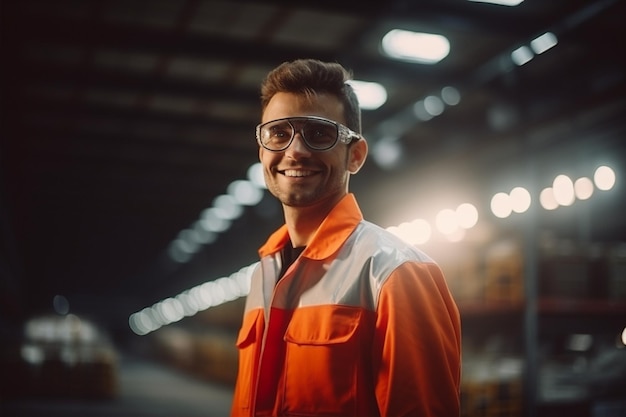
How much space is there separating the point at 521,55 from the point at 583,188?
290 centimetres

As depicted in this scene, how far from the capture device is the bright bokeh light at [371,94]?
11795mm

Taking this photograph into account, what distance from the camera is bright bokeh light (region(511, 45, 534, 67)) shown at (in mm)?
5383

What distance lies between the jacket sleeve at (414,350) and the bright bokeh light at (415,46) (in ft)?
28.2

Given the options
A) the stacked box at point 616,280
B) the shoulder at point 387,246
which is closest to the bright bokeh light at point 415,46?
the stacked box at point 616,280

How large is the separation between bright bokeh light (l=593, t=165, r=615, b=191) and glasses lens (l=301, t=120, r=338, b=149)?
5.84m

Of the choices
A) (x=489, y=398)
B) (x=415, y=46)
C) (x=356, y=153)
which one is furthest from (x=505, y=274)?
(x=415, y=46)

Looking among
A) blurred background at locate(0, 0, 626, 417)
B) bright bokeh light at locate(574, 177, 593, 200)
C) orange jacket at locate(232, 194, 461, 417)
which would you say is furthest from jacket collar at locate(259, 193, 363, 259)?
bright bokeh light at locate(574, 177, 593, 200)

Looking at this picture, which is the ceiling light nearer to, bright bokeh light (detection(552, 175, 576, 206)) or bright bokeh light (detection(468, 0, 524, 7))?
bright bokeh light (detection(468, 0, 524, 7))

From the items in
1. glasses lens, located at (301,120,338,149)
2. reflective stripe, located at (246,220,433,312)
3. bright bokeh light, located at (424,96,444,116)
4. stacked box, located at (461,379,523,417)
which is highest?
bright bokeh light, located at (424,96,444,116)

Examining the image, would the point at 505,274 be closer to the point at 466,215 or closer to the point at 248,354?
the point at 248,354

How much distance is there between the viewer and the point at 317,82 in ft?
6.53

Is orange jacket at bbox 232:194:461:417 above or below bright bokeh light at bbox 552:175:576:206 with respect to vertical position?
below

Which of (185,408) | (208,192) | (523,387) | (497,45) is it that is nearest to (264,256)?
(523,387)

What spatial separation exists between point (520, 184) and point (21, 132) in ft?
35.5
